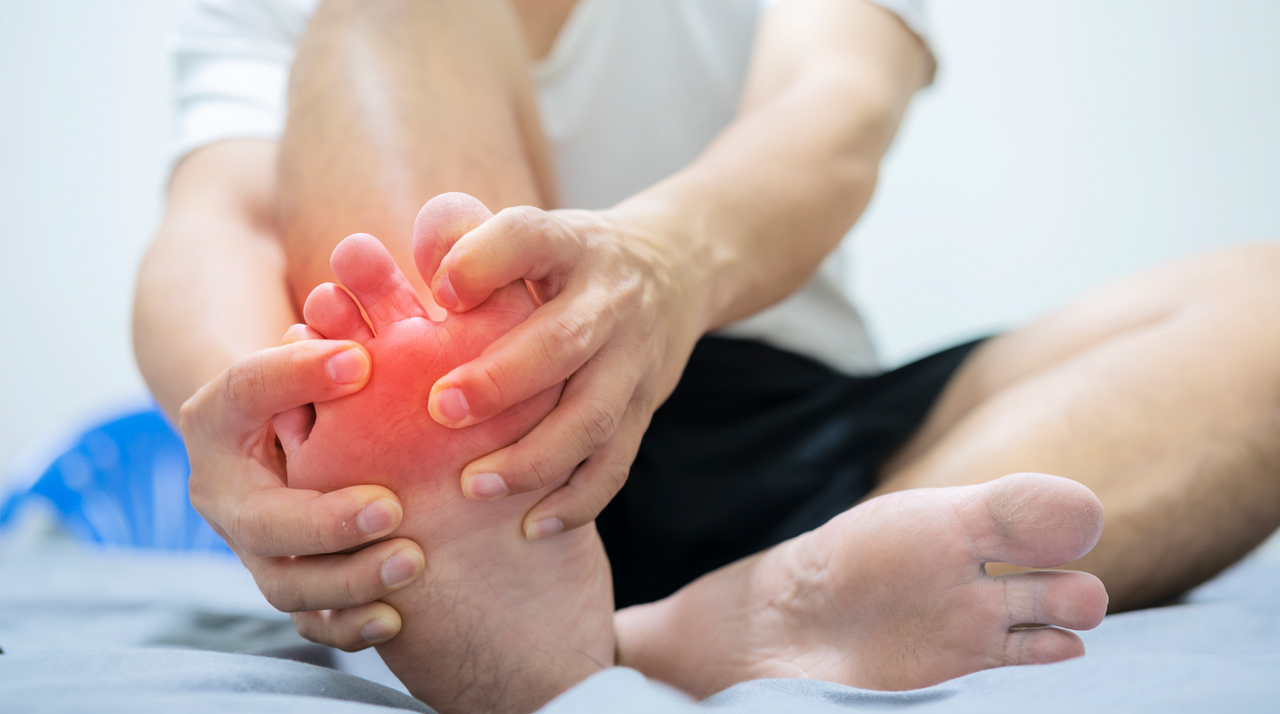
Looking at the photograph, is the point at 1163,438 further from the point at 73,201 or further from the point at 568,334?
the point at 73,201

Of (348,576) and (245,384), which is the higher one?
(245,384)

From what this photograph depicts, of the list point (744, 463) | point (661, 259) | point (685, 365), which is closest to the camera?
point (661, 259)

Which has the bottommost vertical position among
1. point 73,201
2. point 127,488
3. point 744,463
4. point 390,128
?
point 127,488

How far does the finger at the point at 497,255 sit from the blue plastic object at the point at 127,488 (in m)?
1.44

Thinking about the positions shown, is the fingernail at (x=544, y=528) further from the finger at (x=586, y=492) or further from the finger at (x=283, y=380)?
the finger at (x=283, y=380)

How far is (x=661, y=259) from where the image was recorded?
0.45 meters

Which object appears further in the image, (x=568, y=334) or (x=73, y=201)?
(x=73, y=201)

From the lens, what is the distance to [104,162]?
72.9 inches

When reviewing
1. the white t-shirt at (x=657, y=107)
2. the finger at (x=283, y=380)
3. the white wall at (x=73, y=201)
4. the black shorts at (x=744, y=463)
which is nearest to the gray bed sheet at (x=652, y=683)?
the finger at (x=283, y=380)

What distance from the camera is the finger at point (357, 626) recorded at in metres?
0.41

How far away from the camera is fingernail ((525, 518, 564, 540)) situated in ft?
1.35

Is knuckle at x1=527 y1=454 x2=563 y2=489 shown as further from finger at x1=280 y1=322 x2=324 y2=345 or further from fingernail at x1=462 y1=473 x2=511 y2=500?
finger at x1=280 y1=322 x2=324 y2=345

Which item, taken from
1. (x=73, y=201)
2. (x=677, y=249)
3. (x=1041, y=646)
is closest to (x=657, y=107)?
(x=677, y=249)

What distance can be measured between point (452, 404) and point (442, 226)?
8 cm
